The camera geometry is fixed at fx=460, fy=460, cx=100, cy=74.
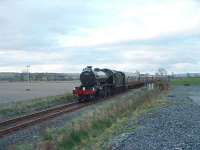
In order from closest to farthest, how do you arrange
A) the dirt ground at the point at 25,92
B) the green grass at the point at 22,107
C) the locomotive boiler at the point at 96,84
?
the green grass at the point at 22,107, the locomotive boiler at the point at 96,84, the dirt ground at the point at 25,92

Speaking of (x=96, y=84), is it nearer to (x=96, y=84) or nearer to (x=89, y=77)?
(x=96, y=84)

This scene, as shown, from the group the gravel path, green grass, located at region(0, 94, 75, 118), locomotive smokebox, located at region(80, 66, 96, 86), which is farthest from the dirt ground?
the gravel path

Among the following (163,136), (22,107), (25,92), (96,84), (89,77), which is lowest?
(163,136)

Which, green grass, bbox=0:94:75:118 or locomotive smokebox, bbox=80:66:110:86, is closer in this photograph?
green grass, bbox=0:94:75:118

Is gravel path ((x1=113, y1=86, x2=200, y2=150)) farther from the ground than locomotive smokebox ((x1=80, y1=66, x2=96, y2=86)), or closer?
closer

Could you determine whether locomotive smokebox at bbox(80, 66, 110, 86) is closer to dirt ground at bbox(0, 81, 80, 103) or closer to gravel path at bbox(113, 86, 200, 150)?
Result: dirt ground at bbox(0, 81, 80, 103)

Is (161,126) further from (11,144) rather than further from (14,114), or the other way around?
(14,114)

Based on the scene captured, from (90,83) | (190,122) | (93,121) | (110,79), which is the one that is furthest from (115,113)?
(110,79)

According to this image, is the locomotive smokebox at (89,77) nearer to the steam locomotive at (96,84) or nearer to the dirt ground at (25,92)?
the steam locomotive at (96,84)

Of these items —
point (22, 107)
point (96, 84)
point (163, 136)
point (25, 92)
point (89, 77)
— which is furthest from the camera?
point (25, 92)

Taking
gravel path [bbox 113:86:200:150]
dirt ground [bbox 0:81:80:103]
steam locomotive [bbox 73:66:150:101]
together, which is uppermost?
steam locomotive [bbox 73:66:150:101]

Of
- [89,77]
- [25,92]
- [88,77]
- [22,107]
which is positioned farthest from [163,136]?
[25,92]

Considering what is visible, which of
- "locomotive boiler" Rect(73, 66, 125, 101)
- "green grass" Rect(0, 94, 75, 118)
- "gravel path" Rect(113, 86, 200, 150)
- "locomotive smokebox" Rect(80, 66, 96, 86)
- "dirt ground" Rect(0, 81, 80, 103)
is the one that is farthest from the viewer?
"dirt ground" Rect(0, 81, 80, 103)

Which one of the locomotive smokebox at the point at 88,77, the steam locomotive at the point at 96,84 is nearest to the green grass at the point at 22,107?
the steam locomotive at the point at 96,84
